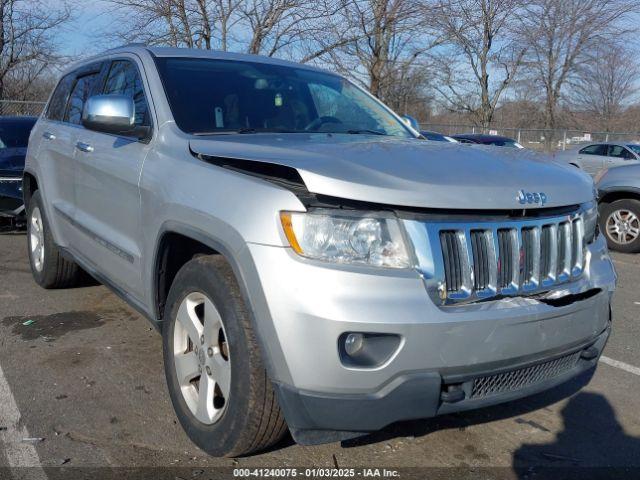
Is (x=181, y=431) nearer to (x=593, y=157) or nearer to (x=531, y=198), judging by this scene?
(x=531, y=198)

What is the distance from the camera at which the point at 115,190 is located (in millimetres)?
3568

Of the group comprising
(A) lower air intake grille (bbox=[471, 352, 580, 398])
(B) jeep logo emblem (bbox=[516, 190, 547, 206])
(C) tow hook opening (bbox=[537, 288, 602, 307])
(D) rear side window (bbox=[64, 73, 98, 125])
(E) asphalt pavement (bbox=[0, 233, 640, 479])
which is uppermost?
(D) rear side window (bbox=[64, 73, 98, 125])

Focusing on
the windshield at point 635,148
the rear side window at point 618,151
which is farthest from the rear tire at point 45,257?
the rear side window at point 618,151

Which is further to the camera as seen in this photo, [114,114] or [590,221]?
[114,114]

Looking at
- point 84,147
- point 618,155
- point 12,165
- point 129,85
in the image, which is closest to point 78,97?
point 84,147

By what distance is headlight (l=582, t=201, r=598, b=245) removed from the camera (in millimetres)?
2930

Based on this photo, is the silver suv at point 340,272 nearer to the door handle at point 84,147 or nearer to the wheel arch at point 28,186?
the door handle at point 84,147

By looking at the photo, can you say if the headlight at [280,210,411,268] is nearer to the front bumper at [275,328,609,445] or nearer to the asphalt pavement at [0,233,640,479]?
the front bumper at [275,328,609,445]

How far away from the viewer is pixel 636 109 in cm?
4825

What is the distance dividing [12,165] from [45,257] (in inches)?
125

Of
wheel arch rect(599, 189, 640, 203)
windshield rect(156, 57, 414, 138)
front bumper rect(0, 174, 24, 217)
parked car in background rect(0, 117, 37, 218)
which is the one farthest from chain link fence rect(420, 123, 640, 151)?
windshield rect(156, 57, 414, 138)

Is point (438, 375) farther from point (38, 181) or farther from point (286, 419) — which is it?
point (38, 181)

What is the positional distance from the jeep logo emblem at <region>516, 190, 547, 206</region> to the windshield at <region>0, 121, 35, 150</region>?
291 inches

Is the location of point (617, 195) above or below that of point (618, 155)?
below
